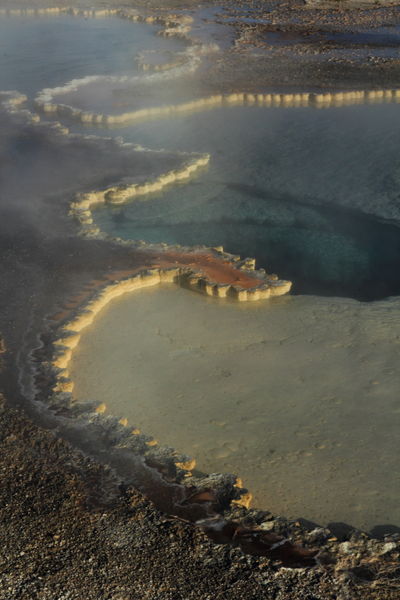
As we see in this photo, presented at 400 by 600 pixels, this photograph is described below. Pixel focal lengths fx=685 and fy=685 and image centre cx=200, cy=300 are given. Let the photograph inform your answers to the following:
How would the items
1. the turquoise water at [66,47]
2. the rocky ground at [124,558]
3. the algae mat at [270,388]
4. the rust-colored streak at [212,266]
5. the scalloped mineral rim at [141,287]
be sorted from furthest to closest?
the turquoise water at [66,47], the rust-colored streak at [212,266], the scalloped mineral rim at [141,287], the algae mat at [270,388], the rocky ground at [124,558]

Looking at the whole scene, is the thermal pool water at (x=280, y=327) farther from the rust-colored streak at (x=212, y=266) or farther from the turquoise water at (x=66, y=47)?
the turquoise water at (x=66, y=47)

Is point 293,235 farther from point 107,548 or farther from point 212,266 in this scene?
point 107,548

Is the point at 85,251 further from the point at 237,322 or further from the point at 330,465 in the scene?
the point at 330,465

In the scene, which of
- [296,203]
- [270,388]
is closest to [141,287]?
[270,388]

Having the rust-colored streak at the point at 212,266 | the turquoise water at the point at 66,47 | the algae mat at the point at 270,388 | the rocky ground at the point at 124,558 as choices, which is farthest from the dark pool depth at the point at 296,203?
the turquoise water at the point at 66,47

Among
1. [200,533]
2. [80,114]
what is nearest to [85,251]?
[200,533]

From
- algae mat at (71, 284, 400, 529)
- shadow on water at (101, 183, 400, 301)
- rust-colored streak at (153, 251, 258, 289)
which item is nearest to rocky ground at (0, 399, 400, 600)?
algae mat at (71, 284, 400, 529)
